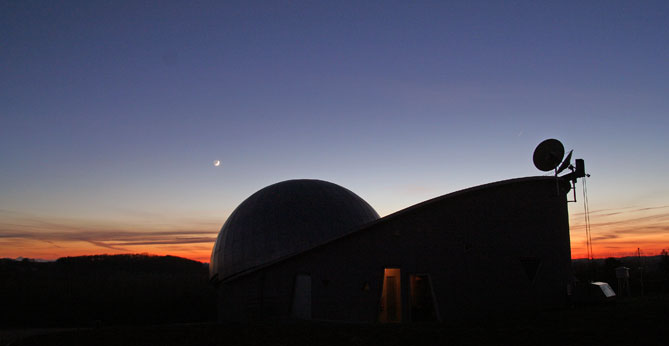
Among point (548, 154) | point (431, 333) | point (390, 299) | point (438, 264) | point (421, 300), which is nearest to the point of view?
point (431, 333)

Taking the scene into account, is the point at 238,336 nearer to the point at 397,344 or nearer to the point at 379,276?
the point at 397,344

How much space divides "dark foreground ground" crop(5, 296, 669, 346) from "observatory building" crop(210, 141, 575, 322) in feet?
15.1

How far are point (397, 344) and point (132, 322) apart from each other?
32.7 metres

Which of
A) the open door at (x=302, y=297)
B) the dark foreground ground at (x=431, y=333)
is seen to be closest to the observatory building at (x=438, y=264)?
the open door at (x=302, y=297)

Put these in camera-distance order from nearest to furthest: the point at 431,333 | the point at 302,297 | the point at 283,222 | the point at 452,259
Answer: the point at 431,333, the point at 452,259, the point at 302,297, the point at 283,222

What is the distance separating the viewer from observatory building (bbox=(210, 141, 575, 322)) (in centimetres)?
1855

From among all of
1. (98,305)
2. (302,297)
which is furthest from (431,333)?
(98,305)

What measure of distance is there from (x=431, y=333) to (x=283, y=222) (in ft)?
48.5

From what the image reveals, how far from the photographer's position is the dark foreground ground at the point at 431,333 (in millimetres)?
10383

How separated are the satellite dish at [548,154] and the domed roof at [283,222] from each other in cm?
1054

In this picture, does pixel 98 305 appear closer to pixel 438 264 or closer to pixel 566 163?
pixel 438 264

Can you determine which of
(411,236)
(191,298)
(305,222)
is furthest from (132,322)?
(411,236)

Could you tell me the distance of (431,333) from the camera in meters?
11.5

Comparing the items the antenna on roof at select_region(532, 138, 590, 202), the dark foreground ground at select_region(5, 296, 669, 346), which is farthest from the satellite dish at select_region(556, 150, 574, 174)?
the dark foreground ground at select_region(5, 296, 669, 346)
